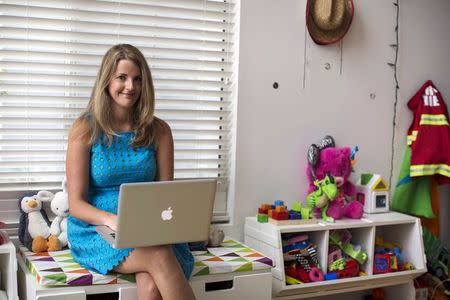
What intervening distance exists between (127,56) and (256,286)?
1.03 m

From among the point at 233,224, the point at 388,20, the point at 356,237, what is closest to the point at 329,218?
the point at 356,237

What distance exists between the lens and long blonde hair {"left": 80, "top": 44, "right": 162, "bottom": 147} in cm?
211

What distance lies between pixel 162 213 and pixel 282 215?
95 cm

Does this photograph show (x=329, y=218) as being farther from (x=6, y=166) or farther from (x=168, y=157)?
(x=6, y=166)

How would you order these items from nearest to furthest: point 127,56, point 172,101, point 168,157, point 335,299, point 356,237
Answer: point 127,56, point 168,157, point 172,101, point 356,237, point 335,299

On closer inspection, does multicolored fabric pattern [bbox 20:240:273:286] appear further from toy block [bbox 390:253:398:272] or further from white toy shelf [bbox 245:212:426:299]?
toy block [bbox 390:253:398:272]

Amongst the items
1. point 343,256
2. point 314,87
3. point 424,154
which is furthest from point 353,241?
point 314,87

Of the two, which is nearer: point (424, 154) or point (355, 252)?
point (355, 252)

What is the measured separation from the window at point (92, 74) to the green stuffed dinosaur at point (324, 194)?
435mm

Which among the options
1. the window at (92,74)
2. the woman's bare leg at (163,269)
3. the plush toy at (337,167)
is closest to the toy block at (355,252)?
the plush toy at (337,167)

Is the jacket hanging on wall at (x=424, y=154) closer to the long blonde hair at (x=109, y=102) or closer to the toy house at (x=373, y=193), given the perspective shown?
the toy house at (x=373, y=193)

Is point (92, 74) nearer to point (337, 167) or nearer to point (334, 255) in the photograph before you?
point (337, 167)

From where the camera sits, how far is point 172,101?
8.56 feet

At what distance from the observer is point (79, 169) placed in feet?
6.87
